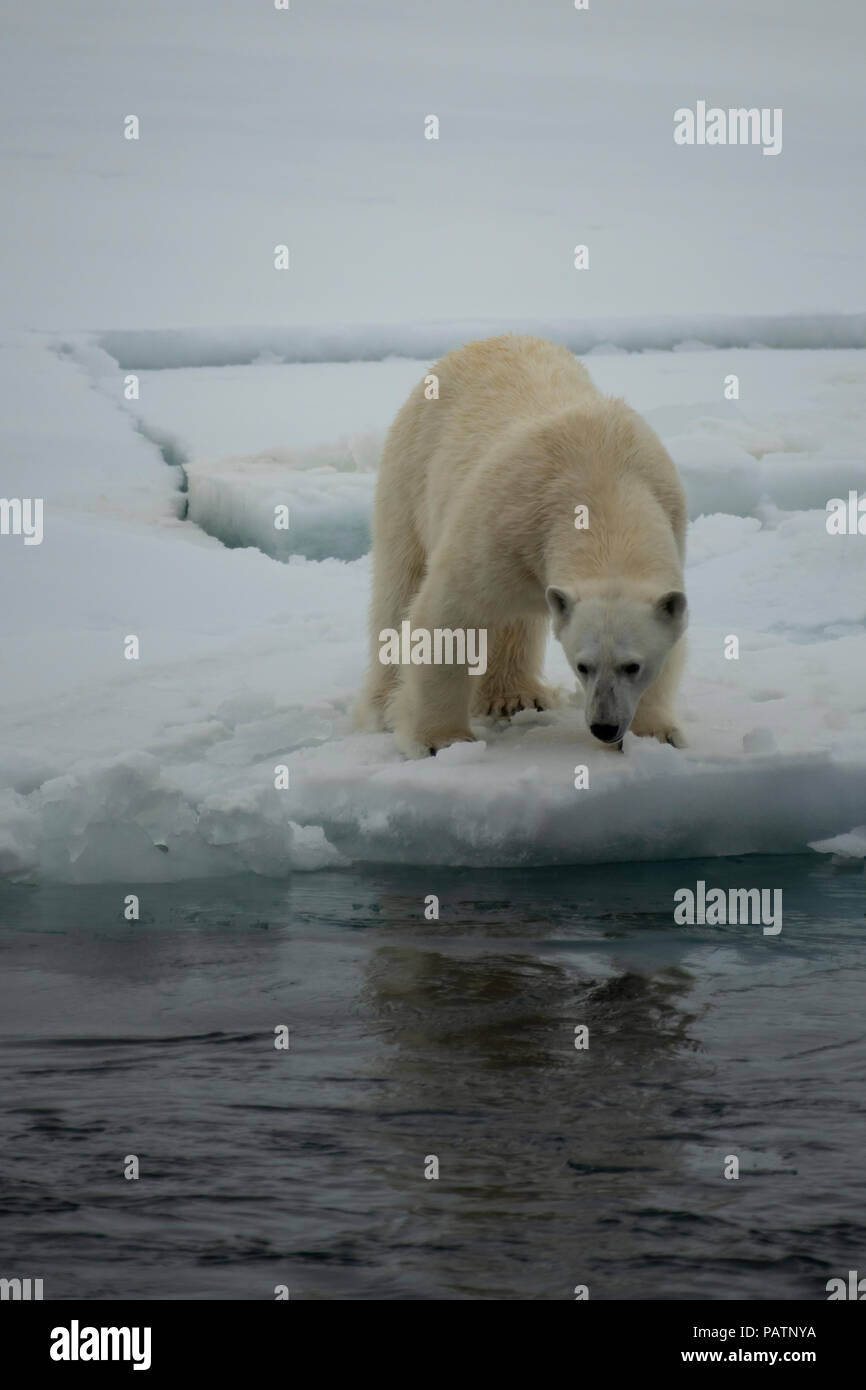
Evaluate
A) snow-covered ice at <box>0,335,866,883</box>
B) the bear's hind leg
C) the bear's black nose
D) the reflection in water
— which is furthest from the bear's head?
the bear's hind leg

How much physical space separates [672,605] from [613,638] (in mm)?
224

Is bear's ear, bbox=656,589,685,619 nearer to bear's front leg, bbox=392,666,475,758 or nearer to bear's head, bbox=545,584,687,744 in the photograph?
bear's head, bbox=545,584,687,744

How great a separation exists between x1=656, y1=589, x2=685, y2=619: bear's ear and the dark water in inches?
31.8

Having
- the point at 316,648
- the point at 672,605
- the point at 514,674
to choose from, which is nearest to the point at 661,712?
the point at 672,605

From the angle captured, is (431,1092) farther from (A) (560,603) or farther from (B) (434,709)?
(B) (434,709)

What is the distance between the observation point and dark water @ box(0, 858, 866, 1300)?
2.76 meters

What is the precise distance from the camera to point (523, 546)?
5.33 meters

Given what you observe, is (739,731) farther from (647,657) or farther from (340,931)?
(340,931)

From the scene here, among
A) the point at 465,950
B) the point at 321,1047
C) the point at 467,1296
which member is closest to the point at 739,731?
the point at 465,950

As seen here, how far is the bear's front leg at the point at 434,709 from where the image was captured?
223 inches

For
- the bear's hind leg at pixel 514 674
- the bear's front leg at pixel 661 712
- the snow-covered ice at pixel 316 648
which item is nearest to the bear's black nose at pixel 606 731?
the snow-covered ice at pixel 316 648

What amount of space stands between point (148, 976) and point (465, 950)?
2.67 ft

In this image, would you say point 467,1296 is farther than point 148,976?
No

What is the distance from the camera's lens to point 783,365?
43.9 ft
